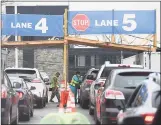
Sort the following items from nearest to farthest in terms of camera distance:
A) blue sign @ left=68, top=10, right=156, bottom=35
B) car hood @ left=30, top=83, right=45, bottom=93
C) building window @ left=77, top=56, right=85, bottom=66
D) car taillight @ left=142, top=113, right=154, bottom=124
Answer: car taillight @ left=142, top=113, right=154, bottom=124
car hood @ left=30, top=83, right=45, bottom=93
blue sign @ left=68, top=10, right=156, bottom=35
building window @ left=77, top=56, right=85, bottom=66

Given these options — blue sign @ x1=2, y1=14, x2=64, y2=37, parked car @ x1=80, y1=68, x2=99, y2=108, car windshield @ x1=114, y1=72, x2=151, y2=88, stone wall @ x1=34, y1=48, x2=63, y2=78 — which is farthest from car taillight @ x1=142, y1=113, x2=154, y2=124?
stone wall @ x1=34, y1=48, x2=63, y2=78

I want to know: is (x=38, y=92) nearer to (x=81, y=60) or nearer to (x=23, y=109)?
(x=23, y=109)

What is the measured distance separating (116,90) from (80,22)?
13.3m

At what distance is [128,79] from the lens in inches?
429

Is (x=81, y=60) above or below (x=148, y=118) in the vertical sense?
above

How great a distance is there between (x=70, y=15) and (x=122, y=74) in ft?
43.0

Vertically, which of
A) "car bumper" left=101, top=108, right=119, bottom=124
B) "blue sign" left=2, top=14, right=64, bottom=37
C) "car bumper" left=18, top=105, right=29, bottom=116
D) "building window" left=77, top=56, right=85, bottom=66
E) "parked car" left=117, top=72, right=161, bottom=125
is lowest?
"car bumper" left=18, top=105, right=29, bottom=116

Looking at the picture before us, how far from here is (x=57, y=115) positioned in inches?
305

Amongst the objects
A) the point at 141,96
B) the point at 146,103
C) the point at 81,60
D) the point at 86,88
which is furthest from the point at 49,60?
the point at 146,103

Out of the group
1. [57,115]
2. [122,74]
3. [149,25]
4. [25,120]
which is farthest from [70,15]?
[57,115]

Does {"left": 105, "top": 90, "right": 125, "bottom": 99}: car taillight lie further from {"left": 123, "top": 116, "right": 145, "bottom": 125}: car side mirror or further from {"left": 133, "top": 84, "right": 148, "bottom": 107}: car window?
{"left": 123, "top": 116, "right": 145, "bottom": 125}: car side mirror

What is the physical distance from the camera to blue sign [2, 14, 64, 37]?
24016 millimetres

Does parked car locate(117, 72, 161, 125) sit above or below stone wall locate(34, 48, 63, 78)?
below

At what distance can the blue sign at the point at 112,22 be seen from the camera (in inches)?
923
